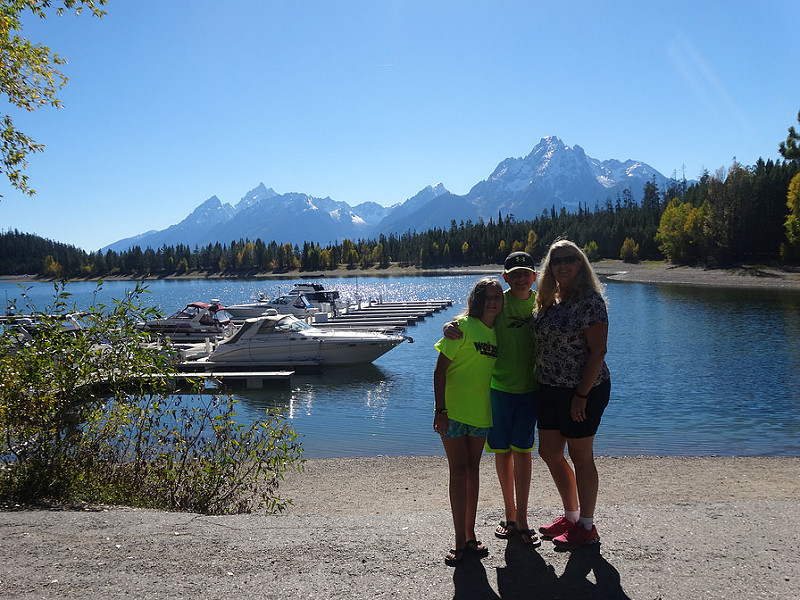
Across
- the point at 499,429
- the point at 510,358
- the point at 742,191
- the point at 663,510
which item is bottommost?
the point at 663,510

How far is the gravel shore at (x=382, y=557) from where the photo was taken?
4004 millimetres

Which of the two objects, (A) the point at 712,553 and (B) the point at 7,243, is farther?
(B) the point at 7,243

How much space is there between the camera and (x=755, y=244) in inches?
2936

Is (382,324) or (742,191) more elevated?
(742,191)

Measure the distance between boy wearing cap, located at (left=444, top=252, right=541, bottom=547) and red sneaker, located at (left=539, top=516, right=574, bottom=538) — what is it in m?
0.18

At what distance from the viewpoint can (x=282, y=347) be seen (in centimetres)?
2281

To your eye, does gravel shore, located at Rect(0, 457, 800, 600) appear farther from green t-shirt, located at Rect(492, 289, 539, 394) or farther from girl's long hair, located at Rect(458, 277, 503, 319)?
girl's long hair, located at Rect(458, 277, 503, 319)

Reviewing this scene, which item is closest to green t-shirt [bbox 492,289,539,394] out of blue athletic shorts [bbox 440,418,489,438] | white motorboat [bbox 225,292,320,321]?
blue athletic shorts [bbox 440,418,489,438]

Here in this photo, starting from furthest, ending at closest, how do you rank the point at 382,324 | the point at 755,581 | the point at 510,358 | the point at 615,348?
the point at 382,324, the point at 615,348, the point at 510,358, the point at 755,581

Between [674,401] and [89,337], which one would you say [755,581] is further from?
[674,401]

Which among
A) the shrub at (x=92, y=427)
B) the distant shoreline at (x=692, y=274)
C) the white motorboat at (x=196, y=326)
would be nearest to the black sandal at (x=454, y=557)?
the shrub at (x=92, y=427)

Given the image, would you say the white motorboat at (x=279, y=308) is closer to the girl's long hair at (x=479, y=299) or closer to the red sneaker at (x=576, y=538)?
the girl's long hair at (x=479, y=299)

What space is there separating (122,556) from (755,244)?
281 feet

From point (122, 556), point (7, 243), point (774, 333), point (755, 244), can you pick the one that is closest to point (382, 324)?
point (774, 333)
